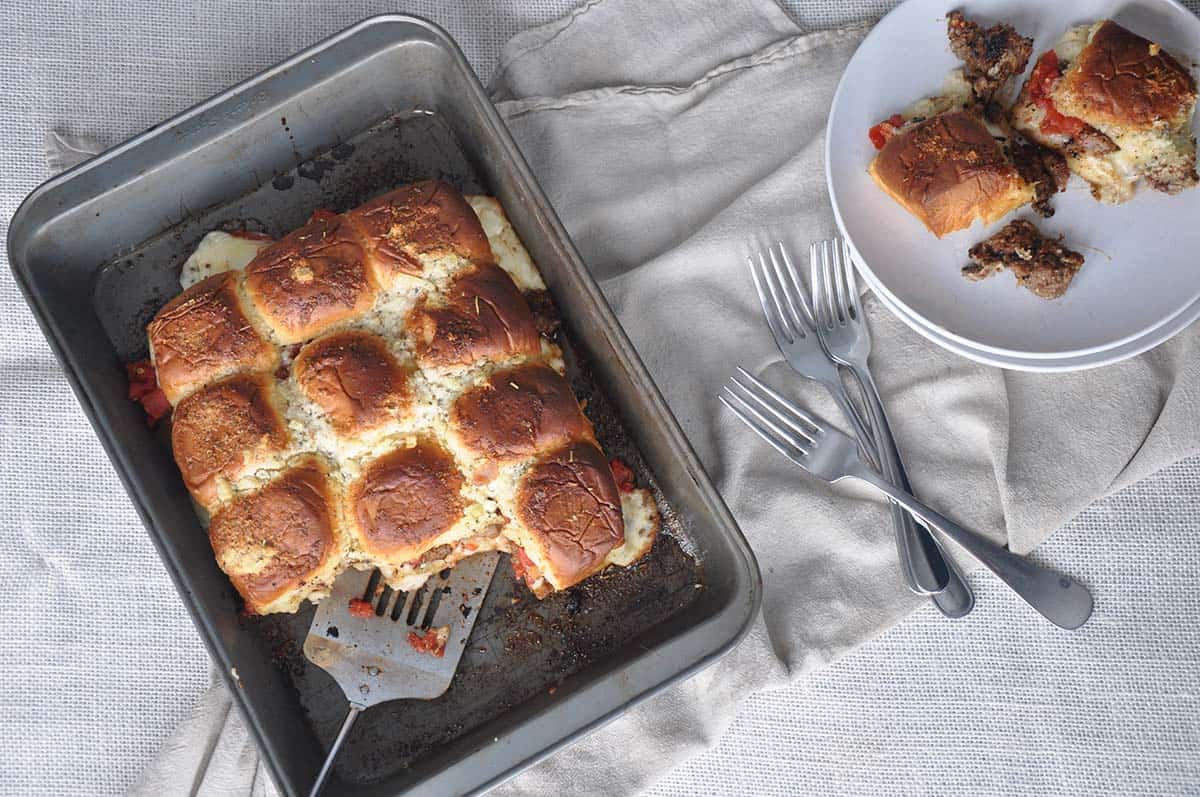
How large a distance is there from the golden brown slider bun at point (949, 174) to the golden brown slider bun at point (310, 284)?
143 cm

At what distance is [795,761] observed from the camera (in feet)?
8.86

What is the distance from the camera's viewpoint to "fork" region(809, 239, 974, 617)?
2.59 meters

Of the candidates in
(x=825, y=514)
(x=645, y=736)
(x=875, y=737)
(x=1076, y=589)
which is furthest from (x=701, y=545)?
(x=1076, y=589)

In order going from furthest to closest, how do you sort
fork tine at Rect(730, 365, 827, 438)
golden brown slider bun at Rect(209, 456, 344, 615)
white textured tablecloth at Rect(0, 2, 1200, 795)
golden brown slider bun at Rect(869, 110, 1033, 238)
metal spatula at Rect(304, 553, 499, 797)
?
white textured tablecloth at Rect(0, 2, 1200, 795) < fork tine at Rect(730, 365, 827, 438) < metal spatula at Rect(304, 553, 499, 797) < golden brown slider bun at Rect(869, 110, 1033, 238) < golden brown slider bun at Rect(209, 456, 344, 615)

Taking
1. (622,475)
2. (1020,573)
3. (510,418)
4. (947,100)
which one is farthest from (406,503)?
(947,100)

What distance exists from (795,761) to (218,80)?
8.97ft

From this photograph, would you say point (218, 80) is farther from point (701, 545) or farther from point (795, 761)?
point (795, 761)

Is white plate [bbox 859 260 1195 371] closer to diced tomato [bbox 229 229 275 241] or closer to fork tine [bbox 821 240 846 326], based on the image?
fork tine [bbox 821 240 846 326]

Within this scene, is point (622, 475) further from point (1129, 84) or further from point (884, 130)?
point (1129, 84)

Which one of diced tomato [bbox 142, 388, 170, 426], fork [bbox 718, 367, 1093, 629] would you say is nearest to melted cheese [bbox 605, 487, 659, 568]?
fork [bbox 718, 367, 1093, 629]

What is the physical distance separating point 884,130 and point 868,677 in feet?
5.23

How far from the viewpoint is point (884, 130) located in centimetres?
251

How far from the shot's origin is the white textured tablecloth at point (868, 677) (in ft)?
8.80

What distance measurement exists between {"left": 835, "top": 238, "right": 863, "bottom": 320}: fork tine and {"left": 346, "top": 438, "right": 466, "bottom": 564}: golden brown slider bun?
123 cm
